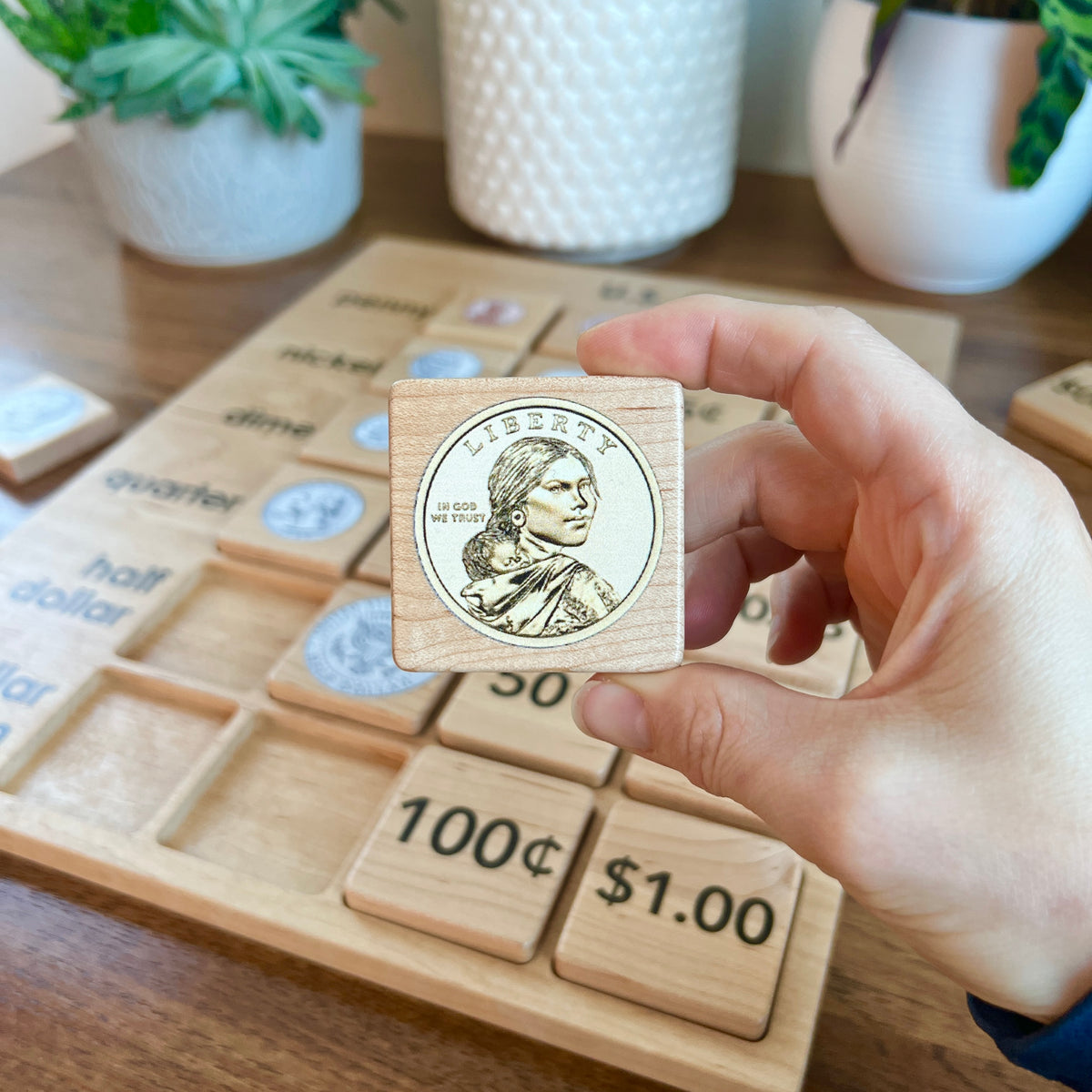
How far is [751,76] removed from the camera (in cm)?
121

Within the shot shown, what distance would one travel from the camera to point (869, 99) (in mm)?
892

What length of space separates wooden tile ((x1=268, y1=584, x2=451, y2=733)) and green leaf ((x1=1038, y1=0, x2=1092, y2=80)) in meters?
0.66

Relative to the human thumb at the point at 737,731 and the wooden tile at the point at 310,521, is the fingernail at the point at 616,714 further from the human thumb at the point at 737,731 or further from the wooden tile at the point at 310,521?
the wooden tile at the point at 310,521

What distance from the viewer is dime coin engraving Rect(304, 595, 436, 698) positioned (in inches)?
24.0

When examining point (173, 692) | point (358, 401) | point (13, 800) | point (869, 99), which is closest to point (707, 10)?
point (869, 99)

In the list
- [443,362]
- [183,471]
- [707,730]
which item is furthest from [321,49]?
[707,730]

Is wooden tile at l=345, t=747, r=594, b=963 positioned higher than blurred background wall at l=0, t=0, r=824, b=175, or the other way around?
blurred background wall at l=0, t=0, r=824, b=175

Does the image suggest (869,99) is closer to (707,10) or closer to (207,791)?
(707,10)

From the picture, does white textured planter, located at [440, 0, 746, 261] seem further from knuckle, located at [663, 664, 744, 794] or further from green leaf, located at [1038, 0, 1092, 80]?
knuckle, located at [663, 664, 744, 794]

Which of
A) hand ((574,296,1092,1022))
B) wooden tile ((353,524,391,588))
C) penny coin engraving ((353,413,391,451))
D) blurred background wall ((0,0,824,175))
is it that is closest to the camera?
hand ((574,296,1092,1022))

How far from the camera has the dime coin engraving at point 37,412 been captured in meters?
0.81

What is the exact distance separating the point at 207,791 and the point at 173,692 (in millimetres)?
80

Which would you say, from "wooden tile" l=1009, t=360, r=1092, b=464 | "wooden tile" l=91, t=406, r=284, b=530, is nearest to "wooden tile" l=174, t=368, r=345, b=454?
"wooden tile" l=91, t=406, r=284, b=530

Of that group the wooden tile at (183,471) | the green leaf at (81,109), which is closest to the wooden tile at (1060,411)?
the wooden tile at (183,471)
